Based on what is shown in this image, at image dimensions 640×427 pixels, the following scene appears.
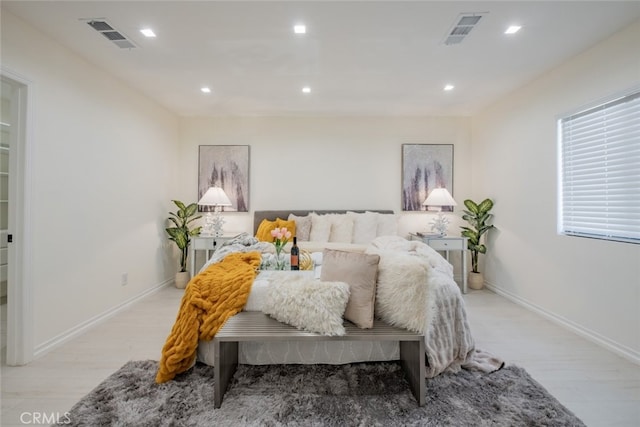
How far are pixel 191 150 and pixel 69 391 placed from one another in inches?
137

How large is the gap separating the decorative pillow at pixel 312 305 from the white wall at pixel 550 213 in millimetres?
2389

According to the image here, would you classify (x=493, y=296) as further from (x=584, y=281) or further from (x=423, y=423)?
(x=423, y=423)

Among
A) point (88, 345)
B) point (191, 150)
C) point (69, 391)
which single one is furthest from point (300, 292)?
point (191, 150)

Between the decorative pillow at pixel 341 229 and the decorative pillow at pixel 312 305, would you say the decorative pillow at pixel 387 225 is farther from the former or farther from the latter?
the decorative pillow at pixel 312 305

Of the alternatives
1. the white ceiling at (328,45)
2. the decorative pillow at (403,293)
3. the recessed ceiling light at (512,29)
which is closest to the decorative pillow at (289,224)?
the white ceiling at (328,45)

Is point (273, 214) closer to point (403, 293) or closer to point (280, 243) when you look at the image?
point (280, 243)

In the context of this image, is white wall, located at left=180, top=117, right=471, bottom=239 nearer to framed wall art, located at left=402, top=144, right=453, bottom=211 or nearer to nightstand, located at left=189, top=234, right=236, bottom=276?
framed wall art, located at left=402, top=144, right=453, bottom=211

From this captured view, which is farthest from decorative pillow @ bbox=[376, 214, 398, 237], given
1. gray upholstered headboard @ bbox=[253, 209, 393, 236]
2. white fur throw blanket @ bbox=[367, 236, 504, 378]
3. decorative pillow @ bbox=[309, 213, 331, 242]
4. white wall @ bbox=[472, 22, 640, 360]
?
white fur throw blanket @ bbox=[367, 236, 504, 378]

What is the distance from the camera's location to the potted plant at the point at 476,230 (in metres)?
3.98

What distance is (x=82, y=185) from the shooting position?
2715mm

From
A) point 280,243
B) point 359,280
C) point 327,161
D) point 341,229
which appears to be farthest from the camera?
point 327,161

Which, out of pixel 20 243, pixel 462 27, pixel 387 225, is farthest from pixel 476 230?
pixel 20 243

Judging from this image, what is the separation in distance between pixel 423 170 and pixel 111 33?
13.2 ft

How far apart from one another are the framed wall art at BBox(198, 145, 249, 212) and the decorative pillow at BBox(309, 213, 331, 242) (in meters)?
1.13
